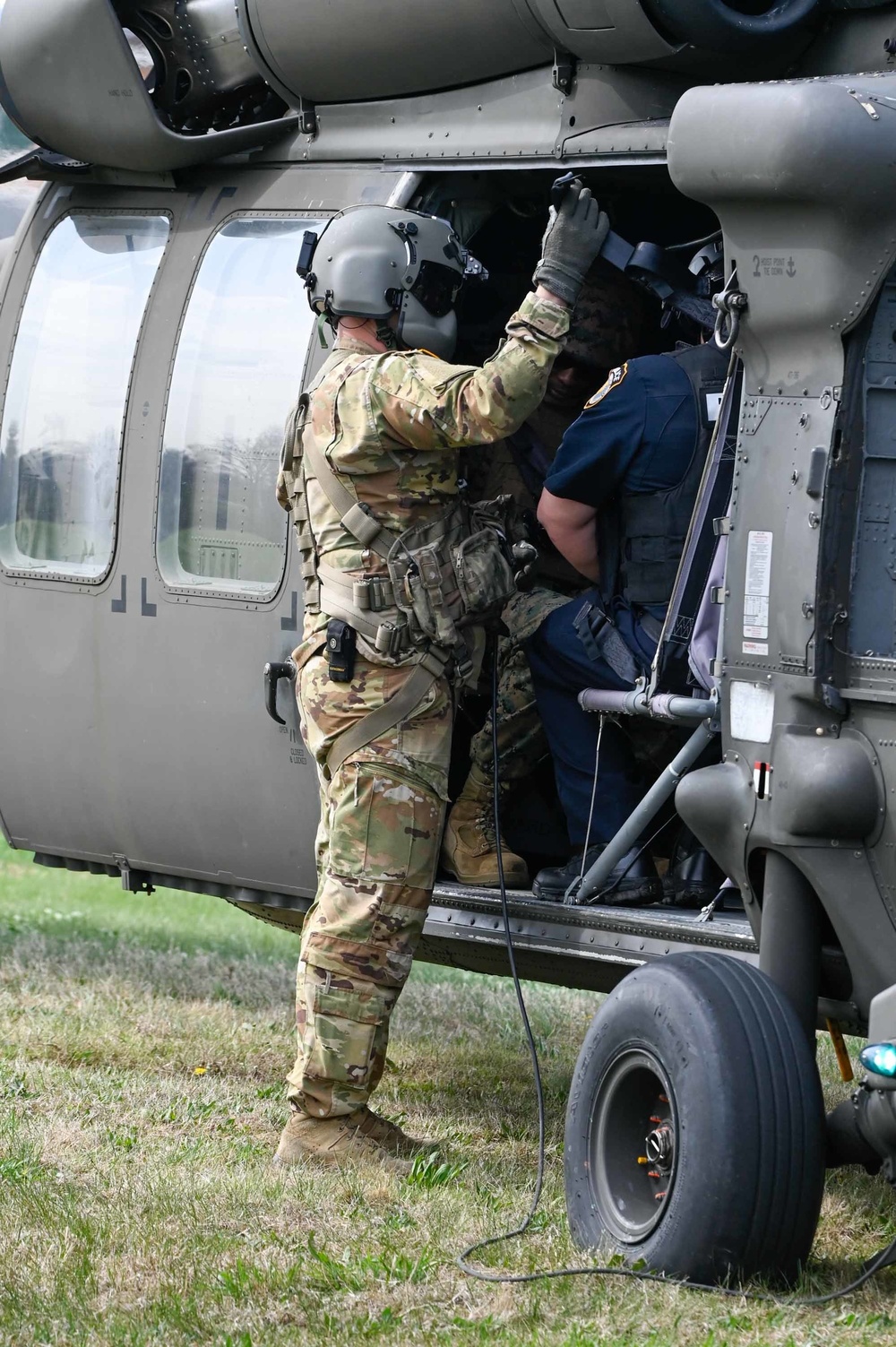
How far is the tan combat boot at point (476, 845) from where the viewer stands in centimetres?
551

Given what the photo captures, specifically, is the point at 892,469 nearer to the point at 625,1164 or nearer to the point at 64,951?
the point at 625,1164

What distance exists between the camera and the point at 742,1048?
3758mm

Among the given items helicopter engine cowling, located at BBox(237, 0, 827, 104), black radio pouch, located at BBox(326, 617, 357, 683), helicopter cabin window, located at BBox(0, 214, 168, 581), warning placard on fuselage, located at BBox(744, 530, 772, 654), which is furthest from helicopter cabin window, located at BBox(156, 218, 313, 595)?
warning placard on fuselage, located at BBox(744, 530, 772, 654)

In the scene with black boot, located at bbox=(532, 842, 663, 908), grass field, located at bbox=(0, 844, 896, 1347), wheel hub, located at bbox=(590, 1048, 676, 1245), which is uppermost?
black boot, located at bbox=(532, 842, 663, 908)

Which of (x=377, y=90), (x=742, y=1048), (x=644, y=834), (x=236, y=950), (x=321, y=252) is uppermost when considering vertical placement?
(x=377, y=90)

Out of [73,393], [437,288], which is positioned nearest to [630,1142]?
[437,288]

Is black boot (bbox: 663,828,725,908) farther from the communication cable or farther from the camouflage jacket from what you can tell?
the camouflage jacket

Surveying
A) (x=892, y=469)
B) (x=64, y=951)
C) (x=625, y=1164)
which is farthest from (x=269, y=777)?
(x=64, y=951)

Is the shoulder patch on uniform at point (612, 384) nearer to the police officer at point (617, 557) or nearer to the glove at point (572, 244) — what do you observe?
the police officer at point (617, 557)

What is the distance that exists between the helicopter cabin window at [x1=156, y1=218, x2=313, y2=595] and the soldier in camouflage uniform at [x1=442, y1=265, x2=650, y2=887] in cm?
63

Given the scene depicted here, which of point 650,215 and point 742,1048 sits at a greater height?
point 650,215

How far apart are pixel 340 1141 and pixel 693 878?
119 cm

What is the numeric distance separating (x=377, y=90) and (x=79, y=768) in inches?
95.7

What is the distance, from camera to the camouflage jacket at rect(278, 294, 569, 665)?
469cm
